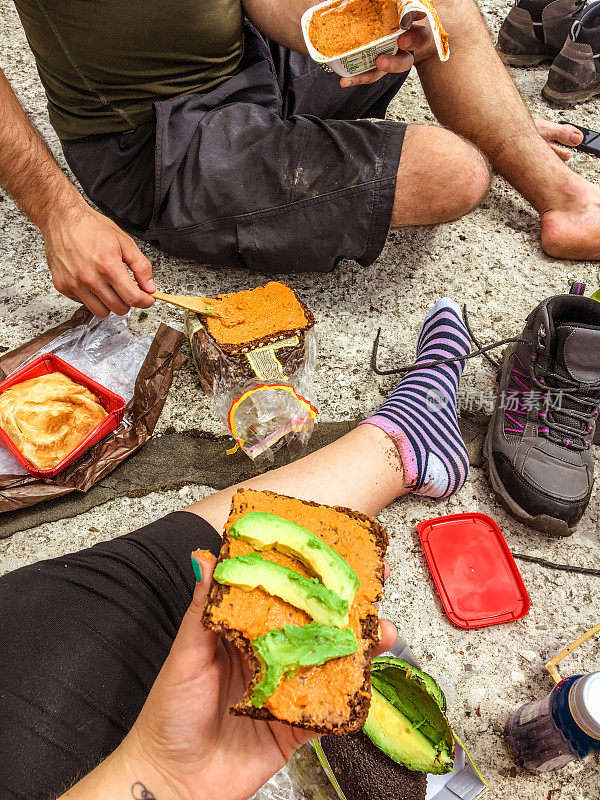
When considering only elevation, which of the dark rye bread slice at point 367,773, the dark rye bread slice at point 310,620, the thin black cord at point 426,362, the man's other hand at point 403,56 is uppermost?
the man's other hand at point 403,56

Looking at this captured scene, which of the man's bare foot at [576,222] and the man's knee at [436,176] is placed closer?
the man's knee at [436,176]

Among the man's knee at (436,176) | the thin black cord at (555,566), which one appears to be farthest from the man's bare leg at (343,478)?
the man's knee at (436,176)

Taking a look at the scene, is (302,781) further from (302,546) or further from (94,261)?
(94,261)

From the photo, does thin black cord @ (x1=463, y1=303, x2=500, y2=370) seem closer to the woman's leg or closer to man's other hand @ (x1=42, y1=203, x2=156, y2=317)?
the woman's leg

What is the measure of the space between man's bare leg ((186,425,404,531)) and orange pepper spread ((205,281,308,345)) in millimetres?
406

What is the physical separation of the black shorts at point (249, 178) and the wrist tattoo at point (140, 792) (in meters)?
1.56

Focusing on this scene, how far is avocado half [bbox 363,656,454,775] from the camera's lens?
1.27m

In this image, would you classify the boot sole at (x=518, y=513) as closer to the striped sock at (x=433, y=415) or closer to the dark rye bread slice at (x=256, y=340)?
the striped sock at (x=433, y=415)

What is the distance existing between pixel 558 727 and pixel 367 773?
A: 46cm

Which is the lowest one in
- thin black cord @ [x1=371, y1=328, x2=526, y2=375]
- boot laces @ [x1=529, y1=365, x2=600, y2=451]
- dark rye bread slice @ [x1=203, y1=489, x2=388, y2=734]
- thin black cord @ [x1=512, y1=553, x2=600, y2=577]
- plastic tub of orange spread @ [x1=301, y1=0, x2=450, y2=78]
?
thin black cord @ [x1=512, y1=553, x2=600, y2=577]

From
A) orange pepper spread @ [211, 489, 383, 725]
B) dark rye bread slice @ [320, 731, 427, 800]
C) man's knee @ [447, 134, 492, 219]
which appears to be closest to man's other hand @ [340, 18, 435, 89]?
man's knee @ [447, 134, 492, 219]

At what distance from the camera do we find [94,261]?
1.71 meters

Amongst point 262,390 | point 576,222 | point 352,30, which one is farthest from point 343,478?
point 576,222

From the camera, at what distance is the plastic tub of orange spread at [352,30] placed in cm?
166
